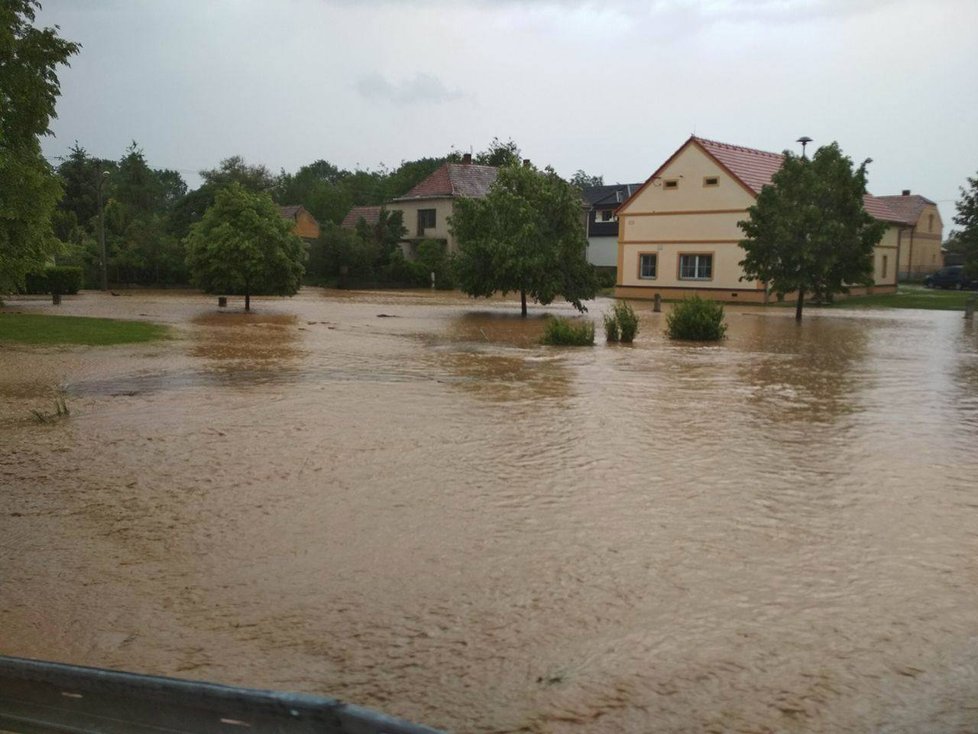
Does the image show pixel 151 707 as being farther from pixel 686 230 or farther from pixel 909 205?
pixel 909 205

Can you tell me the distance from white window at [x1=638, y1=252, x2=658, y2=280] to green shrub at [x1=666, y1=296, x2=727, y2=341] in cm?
2433

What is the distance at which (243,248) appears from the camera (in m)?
30.7

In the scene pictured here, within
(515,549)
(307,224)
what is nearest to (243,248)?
(515,549)

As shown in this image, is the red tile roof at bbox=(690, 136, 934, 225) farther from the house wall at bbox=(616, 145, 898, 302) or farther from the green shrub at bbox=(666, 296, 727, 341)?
the green shrub at bbox=(666, 296, 727, 341)

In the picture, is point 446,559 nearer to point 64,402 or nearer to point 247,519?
point 247,519

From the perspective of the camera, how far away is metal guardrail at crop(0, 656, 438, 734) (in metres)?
3.11

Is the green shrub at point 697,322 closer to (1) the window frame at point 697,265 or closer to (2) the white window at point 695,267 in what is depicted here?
(1) the window frame at point 697,265

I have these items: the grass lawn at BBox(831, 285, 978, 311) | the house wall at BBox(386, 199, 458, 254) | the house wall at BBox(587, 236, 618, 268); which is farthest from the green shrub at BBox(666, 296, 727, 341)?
the house wall at BBox(587, 236, 618, 268)

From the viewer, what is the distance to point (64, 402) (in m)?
11.5

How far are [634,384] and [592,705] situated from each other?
10823mm

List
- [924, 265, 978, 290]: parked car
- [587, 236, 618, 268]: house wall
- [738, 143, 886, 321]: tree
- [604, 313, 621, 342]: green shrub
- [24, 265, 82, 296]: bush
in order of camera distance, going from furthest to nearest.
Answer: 1. [587, 236, 618, 268]: house wall
2. [924, 265, 978, 290]: parked car
3. [24, 265, 82, 296]: bush
4. [738, 143, 886, 321]: tree
5. [604, 313, 621, 342]: green shrub

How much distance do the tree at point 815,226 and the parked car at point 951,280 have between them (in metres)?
32.8

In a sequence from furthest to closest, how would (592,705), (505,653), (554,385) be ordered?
1. (554,385)
2. (505,653)
3. (592,705)

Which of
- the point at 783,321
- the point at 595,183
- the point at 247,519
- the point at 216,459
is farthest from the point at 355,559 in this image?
the point at 595,183
